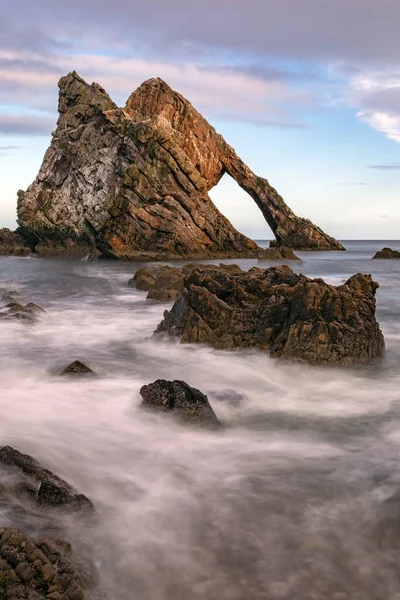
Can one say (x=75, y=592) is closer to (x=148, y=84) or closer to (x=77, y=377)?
(x=77, y=377)

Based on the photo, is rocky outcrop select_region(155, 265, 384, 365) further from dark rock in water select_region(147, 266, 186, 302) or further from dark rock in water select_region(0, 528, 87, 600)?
dark rock in water select_region(0, 528, 87, 600)

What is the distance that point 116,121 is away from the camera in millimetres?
54031

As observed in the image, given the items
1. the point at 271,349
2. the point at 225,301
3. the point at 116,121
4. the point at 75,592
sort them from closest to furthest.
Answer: the point at 75,592 < the point at 271,349 < the point at 225,301 < the point at 116,121

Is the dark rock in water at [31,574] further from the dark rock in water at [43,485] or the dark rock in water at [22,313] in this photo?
the dark rock in water at [22,313]

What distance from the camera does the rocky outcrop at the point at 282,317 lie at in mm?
10336

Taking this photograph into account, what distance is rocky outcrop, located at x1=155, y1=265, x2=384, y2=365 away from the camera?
33.9 feet

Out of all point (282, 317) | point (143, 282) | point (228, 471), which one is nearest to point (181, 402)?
point (228, 471)

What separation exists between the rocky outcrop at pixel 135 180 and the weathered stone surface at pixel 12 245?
1.84 meters

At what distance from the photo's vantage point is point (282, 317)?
11.5 m

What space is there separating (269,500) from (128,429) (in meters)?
2.31

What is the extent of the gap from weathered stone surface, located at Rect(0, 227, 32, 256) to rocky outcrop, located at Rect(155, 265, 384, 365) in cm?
5128

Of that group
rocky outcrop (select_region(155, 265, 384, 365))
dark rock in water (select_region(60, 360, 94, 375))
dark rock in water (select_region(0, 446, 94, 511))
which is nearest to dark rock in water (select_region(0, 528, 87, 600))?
dark rock in water (select_region(0, 446, 94, 511))

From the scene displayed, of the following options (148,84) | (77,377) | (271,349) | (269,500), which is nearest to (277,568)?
(269,500)

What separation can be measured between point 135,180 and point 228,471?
48.5 metres
